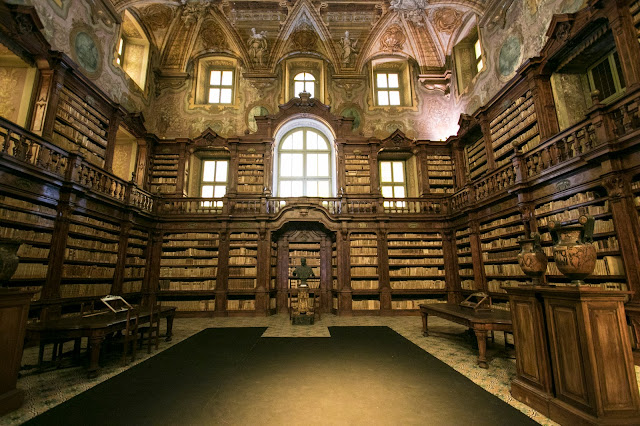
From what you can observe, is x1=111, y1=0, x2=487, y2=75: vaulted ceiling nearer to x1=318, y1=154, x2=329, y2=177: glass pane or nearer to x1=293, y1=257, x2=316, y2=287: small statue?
x1=318, y1=154, x2=329, y2=177: glass pane

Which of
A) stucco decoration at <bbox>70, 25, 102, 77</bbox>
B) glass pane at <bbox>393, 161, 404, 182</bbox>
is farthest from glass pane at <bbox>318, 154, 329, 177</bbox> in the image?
stucco decoration at <bbox>70, 25, 102, 77</bbox>

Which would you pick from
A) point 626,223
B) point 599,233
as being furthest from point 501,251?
point 626,223

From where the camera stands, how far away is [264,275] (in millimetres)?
8836

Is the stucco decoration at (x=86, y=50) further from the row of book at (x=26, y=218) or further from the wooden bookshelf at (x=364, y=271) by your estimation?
the wooden bookshelf at (x=364, y=271)

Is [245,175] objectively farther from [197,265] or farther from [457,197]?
[457,197]

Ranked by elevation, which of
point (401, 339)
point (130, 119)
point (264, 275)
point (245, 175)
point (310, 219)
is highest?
point (130, 119)

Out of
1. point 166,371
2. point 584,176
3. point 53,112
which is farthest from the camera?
point 53,112

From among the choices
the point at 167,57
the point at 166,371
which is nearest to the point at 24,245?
the point at 166,371

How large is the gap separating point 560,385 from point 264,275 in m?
7.38

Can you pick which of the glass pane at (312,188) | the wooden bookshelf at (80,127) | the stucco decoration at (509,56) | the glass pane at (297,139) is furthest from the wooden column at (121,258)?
the stucco decoration at (509,56)

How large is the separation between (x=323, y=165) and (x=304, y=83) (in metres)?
3.74

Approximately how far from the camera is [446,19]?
1083 cm

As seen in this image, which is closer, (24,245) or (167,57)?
(24,245)

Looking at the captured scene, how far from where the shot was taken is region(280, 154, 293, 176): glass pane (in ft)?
35.5
